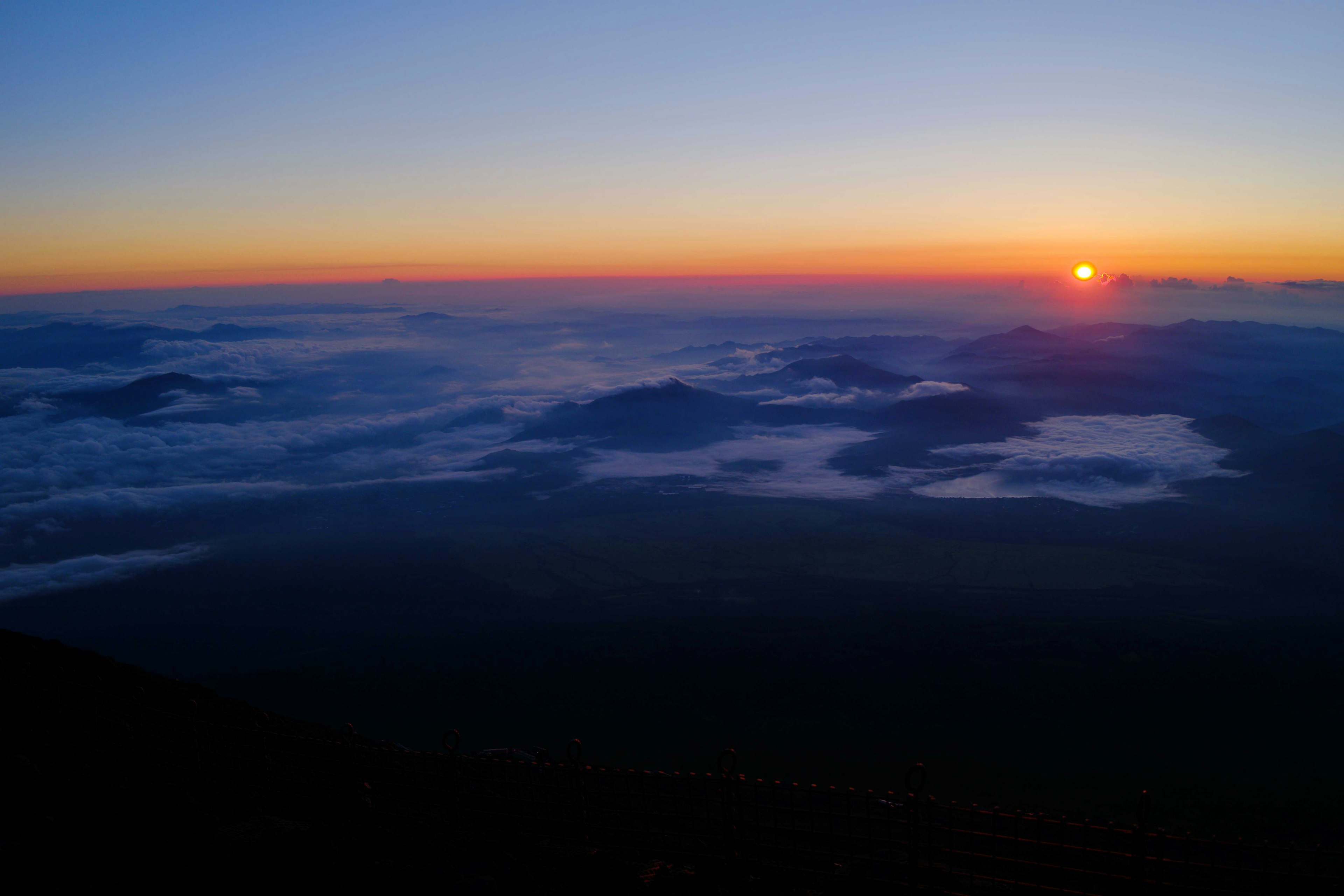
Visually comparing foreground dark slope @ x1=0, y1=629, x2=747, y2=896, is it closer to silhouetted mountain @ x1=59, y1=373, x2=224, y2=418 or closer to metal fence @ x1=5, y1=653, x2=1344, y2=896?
metal fence @ x1=5, y1=653, x2=1344, y2=896

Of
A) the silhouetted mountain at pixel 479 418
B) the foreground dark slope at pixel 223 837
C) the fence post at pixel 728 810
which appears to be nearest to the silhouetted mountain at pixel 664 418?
the silhouetted mountain at pixel 479 418

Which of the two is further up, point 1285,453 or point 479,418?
point 479,418

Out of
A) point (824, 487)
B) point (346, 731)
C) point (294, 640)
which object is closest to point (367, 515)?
point (294, 640)

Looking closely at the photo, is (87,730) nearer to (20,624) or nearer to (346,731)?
(346,731)

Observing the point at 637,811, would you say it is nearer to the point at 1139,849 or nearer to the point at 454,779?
the point at 454,779

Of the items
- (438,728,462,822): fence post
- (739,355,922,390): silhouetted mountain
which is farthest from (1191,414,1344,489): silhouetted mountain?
(438,728,462,822): fence post

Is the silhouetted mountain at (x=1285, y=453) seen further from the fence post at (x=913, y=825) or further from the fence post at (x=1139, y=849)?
the fence post at (x=913, y=825)

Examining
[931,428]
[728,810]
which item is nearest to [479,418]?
[931,428]
